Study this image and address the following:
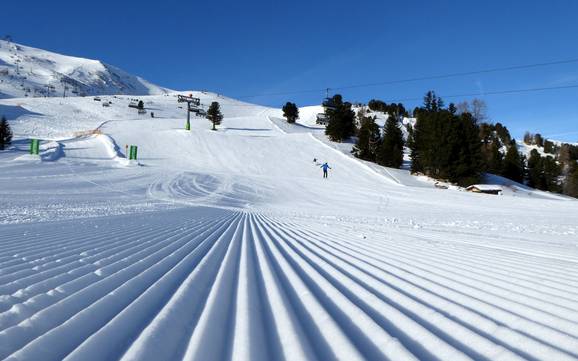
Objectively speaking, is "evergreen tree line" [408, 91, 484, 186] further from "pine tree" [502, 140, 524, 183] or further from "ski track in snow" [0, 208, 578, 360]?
"ski track in snow" [0, 208, 578, 360]

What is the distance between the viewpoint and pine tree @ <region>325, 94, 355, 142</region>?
2080 inches

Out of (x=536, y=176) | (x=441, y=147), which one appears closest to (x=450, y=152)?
(x=441, y=147)

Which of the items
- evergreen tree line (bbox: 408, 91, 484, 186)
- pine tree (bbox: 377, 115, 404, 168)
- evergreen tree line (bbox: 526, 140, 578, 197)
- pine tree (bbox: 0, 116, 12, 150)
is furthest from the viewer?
evergreen tree line (bbox: 526, 140, 578, 197)

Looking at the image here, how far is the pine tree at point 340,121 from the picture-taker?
52841 millimetres

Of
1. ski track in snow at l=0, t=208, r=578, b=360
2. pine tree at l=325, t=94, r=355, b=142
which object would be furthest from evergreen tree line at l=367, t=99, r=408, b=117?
ski track in snow at l=0, t=208, r=578, b=360

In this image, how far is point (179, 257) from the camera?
5023mm

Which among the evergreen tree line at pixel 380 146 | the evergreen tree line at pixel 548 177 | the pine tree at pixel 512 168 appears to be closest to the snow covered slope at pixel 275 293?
the evergreen tree line at pixel 380 146

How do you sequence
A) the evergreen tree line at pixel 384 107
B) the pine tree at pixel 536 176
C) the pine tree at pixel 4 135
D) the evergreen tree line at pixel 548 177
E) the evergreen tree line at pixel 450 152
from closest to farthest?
the pine tree at pixel 4 135, the evergreen tree line at pixel 450 152, the pine tree at pixel 536 176, the evergreen tree line at pixel 548 177, the evergreen tree line at pixel 384 107

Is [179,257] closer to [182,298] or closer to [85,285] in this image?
[85,285]

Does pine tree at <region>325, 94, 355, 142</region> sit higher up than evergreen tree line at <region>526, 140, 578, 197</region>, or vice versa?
pine tree at <region>325, 94, 355, 142</region>

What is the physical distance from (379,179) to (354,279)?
30780mm

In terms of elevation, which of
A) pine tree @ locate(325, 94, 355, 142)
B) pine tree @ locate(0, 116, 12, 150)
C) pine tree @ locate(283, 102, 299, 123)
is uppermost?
pine tree @ locate(283, 102, 299, 123)

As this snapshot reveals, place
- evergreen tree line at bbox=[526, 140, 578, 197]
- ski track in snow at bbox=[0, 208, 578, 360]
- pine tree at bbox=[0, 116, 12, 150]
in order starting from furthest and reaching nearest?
evergreen tree line at bbox=[526, 140, 578, 197]
pine tree at bbox=[0, 116, 12, 150]
ski track in snow at bbox=[0, 208, 578, 360]

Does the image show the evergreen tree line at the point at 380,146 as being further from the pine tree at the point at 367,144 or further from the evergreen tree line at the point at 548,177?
the evergreen tree line at the point at 548,177
